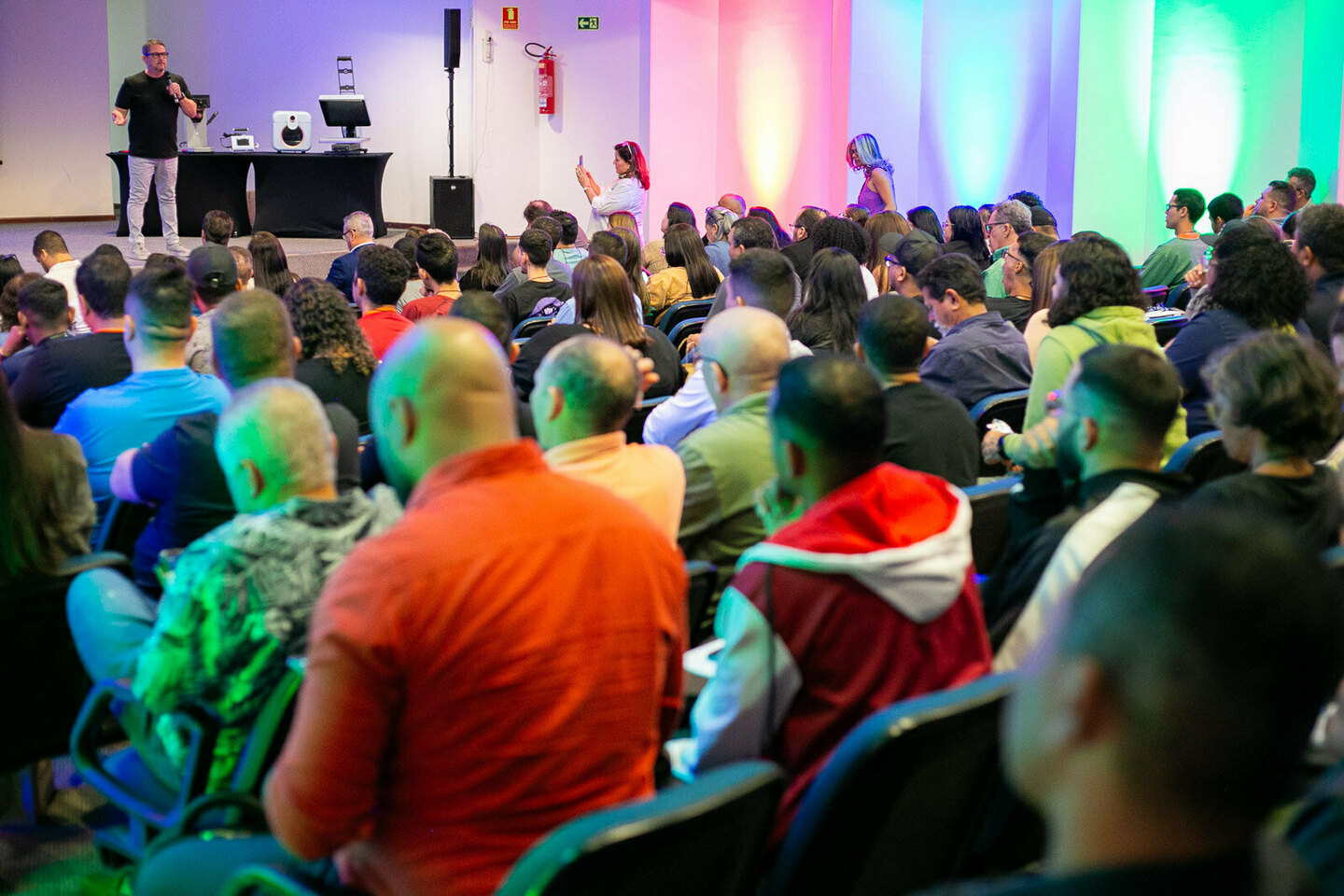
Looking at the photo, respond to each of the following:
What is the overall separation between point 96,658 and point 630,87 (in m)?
12.3

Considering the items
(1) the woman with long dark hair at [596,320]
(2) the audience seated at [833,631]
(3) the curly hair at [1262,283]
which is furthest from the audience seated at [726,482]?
(3) the curly hair at [1262,283]

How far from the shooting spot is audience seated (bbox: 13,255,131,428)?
13.1 feet

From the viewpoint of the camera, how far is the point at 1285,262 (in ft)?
13.3

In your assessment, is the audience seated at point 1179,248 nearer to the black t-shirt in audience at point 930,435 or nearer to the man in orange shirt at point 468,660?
the black t-shirt in audience at point 930,435

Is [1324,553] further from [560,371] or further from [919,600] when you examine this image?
[560,371]

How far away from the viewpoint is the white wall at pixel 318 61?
47.7 feet

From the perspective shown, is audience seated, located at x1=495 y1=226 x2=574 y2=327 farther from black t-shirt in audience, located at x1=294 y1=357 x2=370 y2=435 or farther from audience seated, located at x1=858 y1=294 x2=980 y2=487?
audience seated, located at x1=858 y1=294 x2=980 y2=487

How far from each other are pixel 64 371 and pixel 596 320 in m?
1.82

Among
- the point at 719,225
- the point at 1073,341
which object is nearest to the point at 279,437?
the point at 1073,341

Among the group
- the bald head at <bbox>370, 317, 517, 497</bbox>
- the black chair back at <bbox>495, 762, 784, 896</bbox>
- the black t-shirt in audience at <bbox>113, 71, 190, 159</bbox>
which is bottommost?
the black chair back at <bbox>495, 762, 784, 896</bbox>

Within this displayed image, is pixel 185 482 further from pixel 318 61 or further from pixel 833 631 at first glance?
pixel 318 61

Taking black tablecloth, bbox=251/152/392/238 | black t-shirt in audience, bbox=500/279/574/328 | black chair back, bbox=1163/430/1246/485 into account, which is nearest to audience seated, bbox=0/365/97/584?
black chair back, bbox=1163/430/1246/485

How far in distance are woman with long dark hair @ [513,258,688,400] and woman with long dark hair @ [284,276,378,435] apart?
747mm

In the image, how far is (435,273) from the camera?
6.07m
